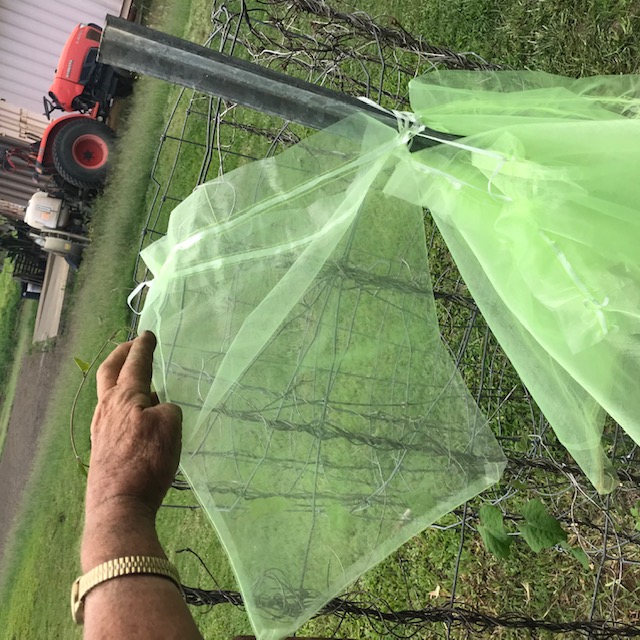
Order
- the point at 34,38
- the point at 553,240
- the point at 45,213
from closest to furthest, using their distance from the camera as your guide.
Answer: the point at 553,240 → the point at 45,213 → the point at 34,38

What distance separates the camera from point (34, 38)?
4926 mm

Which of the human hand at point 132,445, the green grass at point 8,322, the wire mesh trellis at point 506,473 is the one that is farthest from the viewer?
the green grass at point 8,322

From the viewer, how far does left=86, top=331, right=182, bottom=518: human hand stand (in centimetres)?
83

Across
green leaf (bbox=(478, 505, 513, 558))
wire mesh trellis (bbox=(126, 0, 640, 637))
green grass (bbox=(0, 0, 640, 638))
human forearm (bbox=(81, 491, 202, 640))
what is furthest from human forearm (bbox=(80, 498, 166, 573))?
green leaf (bbox=(478, 505, 513, 558))

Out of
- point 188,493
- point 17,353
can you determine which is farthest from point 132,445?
point 17,353

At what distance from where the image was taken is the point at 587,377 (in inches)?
44.9

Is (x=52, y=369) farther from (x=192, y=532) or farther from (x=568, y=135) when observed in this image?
(x=568, y=135)

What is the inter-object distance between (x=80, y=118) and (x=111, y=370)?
13.7 feet

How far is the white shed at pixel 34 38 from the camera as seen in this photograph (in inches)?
190

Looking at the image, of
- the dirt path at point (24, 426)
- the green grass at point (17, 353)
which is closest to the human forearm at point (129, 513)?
the dirt path at point (24, 426)

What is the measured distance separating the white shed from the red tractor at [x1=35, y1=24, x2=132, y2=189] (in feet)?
1.81

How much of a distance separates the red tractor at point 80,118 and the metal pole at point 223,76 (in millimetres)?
3622

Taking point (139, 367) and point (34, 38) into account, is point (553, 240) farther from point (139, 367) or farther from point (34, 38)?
point (34, 38)

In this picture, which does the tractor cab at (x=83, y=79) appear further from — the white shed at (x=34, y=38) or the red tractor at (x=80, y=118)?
the white shed at (x=34, y=38)
